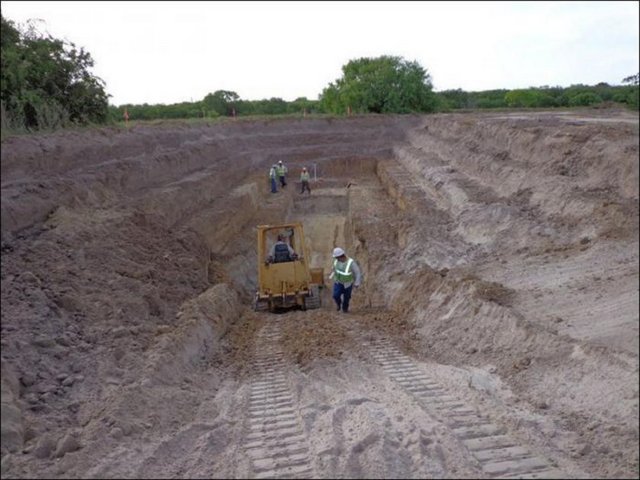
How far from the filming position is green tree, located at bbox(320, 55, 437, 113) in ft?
135

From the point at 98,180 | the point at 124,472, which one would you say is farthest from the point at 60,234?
the point at 124,472

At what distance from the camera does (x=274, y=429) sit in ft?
19.9

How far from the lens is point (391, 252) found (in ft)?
47.7

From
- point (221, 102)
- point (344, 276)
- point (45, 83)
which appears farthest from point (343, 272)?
point (221, 102)

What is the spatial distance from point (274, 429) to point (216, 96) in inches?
2092

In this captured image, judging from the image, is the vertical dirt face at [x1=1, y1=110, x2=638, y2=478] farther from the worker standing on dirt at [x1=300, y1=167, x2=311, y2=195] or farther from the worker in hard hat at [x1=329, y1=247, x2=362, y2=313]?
the worker standing on dirt at [x1=300, y1=167, x2=311, y2=195]

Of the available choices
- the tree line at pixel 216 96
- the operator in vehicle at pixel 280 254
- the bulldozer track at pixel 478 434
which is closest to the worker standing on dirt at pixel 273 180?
the tree line at pixel 216 96

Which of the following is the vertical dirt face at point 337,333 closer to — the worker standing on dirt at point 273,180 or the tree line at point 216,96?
the tree line at point 216,96

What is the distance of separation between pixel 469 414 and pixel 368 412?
41.7 inches

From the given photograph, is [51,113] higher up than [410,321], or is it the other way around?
[51,113]

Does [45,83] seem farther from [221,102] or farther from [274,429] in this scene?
[221,102]

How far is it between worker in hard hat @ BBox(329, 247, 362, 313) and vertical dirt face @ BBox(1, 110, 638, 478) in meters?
0.56

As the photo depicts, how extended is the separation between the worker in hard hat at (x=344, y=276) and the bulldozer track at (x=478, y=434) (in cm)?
375

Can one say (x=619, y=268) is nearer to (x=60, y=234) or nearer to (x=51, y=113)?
(x=60, y=234)
